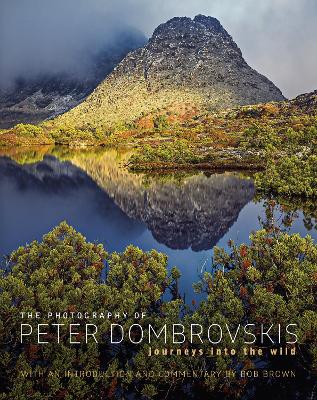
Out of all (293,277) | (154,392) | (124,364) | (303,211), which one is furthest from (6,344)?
(303,211)

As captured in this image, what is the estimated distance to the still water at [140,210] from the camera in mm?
42219

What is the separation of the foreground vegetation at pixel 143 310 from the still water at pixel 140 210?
5.38 metres

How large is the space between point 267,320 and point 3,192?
60.1 metres

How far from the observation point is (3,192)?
70688 millimetres

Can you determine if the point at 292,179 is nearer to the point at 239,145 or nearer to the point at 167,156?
the point at 167,156

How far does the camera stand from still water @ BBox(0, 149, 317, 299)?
139ft

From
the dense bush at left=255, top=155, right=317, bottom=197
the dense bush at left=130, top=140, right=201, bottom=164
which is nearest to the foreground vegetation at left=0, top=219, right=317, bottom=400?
the dense bush at left=255, top=155, right=317, bottom=197

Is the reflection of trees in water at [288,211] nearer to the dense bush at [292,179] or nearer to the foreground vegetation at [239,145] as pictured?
the dense bush at [292,179]

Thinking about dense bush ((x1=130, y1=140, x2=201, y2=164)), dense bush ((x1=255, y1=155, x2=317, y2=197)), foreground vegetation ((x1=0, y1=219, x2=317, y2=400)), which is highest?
dense bush ((x1=130, y1=140, x2=201, y2=164))

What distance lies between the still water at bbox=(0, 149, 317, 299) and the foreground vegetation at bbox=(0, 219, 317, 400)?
5380 mm

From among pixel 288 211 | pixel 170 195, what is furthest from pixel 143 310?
pixel 170 195

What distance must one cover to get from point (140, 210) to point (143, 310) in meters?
35.2

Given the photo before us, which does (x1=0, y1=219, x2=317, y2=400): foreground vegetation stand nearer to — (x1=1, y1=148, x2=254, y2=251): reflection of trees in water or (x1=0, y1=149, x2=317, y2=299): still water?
(x1=0, y1=149, x2=317, y2=299): still water

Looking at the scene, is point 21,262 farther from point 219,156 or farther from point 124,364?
point 219,156
